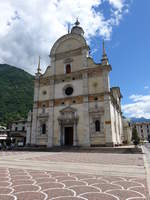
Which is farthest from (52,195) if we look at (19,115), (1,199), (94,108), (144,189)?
(19,115)

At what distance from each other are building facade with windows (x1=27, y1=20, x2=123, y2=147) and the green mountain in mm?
31474

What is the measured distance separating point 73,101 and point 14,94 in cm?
4859

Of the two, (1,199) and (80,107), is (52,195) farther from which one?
(80,107)

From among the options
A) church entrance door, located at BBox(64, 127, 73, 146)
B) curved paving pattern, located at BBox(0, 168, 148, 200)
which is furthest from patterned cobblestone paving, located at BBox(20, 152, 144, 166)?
church entrance door, located at BBox(64, 127, 73, 146)

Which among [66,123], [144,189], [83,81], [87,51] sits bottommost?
[144,189]

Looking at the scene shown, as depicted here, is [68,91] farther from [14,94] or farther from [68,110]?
[14,94]

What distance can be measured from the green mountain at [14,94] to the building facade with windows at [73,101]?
103 ft

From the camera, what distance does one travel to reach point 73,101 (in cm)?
2859

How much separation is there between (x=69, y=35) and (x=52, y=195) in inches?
1250

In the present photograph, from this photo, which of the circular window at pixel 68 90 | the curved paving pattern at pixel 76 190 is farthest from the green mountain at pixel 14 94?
the curved paving pattern at pixel 76 190

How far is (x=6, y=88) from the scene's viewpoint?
7212 centimetres

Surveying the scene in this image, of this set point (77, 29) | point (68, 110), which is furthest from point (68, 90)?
point (77, 29)

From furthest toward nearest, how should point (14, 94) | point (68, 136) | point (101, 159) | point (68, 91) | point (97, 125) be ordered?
point (14, 94) < point (68, 91) < point (68, 136) < point (97, 125) < point (101, 159)

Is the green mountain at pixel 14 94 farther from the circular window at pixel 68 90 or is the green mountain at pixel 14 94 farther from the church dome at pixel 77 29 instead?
the church dome at pixel 77 29
